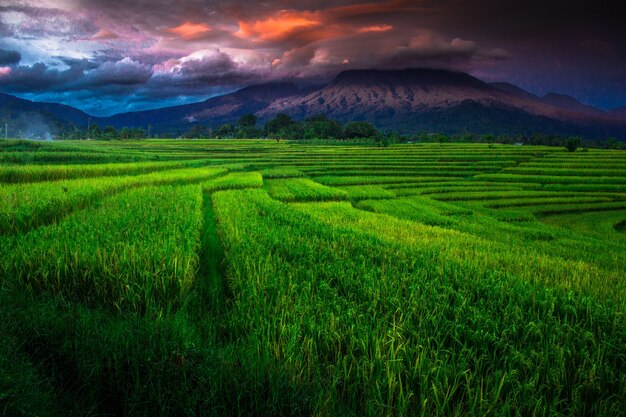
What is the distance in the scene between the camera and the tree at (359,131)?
346 feet

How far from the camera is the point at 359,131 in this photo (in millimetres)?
105688

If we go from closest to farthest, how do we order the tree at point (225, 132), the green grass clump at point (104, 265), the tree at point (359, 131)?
the green grass clump at point (104, 265) → the tree at point (359, 131) → the tree at point (225, 132)

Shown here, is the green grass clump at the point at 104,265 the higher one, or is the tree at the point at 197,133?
the tree at the point at 197,133

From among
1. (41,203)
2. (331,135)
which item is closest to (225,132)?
(331,135)

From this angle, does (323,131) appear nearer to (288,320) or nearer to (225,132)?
(225,132)

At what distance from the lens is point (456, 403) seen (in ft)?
9.32


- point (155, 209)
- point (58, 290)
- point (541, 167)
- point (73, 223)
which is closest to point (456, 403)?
point (58, 290)

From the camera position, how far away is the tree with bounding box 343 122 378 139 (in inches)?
4152

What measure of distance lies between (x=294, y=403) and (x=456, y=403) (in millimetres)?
1229

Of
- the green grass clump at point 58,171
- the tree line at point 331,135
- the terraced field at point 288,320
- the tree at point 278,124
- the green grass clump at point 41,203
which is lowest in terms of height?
the terraced field at point 288,320

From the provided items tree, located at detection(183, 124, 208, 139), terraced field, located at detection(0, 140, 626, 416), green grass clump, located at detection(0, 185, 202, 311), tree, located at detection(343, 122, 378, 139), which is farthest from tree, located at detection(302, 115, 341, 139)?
green grass clump, located at detection(0, 185, 202, 311)

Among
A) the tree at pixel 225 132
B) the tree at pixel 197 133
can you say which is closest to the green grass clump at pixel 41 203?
the tree at pixel 225 132

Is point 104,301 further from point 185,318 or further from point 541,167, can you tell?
point 541,167

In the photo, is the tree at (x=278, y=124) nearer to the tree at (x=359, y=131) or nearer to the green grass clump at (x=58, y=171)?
the tree at (x=359, y=131)
